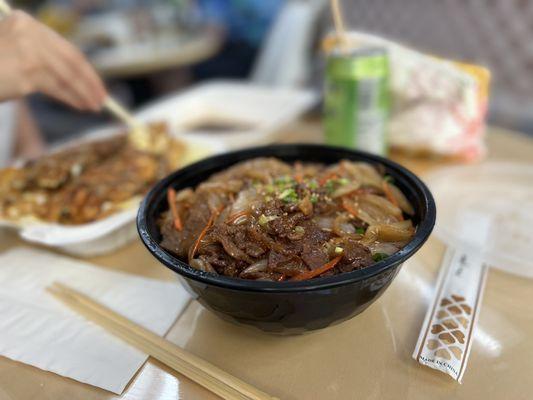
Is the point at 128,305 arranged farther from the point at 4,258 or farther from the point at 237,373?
the point at 4,258

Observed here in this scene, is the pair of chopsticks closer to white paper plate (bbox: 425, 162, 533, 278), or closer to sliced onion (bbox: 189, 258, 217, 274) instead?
sliced onion (bbox: 189, 258, 217, 274)

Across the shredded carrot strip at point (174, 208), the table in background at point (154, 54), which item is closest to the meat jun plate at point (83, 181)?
the shredded carrot strip at point (174, 208)

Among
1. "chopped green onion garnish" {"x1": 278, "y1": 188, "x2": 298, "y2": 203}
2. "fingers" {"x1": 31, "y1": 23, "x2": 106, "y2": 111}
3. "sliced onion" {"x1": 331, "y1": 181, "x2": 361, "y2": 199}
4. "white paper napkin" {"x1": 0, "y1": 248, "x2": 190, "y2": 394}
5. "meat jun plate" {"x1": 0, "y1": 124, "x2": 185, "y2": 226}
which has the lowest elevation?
"white paper napkin" {"x1": 0, "y1": 248, "x2": 190, "y2": 394}

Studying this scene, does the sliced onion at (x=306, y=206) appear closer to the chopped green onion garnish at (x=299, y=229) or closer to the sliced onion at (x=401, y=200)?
the chopped green onion garnish at (x=299, y=229)

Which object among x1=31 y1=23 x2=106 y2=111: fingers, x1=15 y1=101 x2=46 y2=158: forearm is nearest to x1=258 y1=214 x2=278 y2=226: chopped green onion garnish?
x1=31 y1=23 x2=106 y2=111: fingers

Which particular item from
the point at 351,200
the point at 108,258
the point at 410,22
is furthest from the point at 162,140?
the point at 410,22

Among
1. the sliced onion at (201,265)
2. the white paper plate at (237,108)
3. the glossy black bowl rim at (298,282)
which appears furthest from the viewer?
Result: the white paper plate at (237,108)
